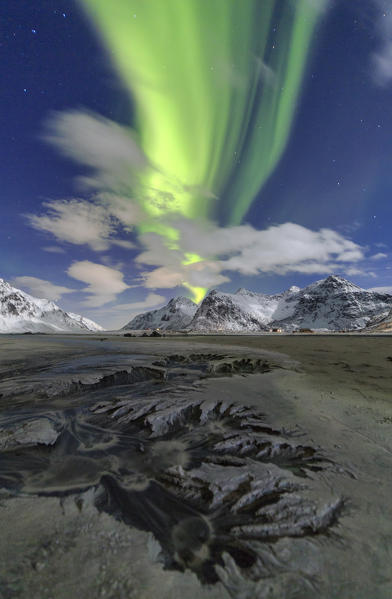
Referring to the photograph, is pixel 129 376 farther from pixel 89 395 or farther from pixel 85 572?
pixel 85 572

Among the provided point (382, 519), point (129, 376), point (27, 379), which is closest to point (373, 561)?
point (382, 519)

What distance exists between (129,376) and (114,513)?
17.7 feet

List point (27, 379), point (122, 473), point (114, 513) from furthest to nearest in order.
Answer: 1. point (27, 379)
2. point (122, 473)
3. point (114, 513)

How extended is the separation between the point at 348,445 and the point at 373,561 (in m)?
1.57

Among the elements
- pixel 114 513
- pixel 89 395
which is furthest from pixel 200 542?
pixel 89 395

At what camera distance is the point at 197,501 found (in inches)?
76.7

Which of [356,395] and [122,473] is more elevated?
[356,395]

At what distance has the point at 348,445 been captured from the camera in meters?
2.78

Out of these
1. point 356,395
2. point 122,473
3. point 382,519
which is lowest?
point 122,473

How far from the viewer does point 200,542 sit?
1.57m

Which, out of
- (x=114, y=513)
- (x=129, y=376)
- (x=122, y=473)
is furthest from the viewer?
(x=129, y=376)

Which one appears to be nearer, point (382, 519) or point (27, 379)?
point (382, 519)

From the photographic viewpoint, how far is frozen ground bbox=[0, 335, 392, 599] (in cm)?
129

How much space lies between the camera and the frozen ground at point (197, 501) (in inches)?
50.9
